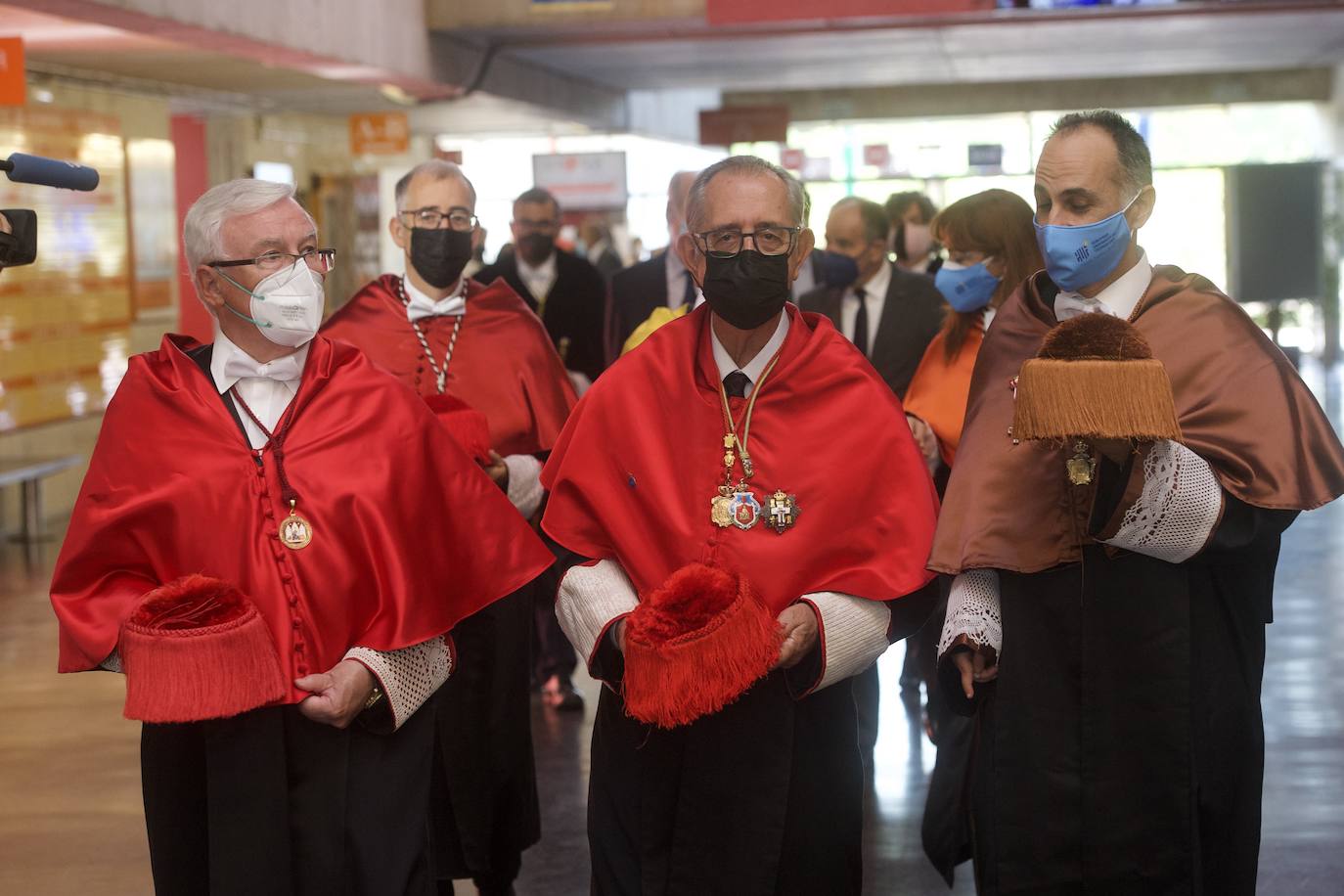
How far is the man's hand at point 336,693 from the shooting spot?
2.71 m

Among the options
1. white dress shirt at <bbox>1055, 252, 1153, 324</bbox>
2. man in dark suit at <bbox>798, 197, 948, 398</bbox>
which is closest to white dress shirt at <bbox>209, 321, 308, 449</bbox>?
white dress shirt at <bbox>1055, 252, 1153, 324</bbox>

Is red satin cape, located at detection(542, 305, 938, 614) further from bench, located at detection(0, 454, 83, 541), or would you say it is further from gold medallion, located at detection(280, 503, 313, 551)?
bench, located at detection(0, 454, 83, 541)

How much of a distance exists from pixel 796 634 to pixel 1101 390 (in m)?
0.65

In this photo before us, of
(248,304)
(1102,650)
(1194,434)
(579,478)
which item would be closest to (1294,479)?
(1194,434)

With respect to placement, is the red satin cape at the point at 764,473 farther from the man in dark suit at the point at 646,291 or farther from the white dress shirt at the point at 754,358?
the man in dark suit at the point at 646,291

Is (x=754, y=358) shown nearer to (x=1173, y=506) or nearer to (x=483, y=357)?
(x=1173, y=506)

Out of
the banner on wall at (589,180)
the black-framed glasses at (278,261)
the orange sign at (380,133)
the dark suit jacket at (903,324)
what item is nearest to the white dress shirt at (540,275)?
the dark suit jacket at (903,324)

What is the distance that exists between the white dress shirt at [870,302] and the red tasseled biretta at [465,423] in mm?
2545

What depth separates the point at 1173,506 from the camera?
105 inches

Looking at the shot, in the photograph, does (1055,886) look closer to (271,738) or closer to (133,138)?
(271,738)

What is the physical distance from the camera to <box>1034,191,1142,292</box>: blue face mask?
9.44 ft

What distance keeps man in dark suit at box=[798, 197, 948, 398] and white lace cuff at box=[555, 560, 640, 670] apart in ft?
10.3

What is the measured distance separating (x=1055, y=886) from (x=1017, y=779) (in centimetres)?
20

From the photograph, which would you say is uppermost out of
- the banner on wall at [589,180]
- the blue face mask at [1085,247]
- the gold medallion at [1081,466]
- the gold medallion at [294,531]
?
the banner on wall at [589,180]
